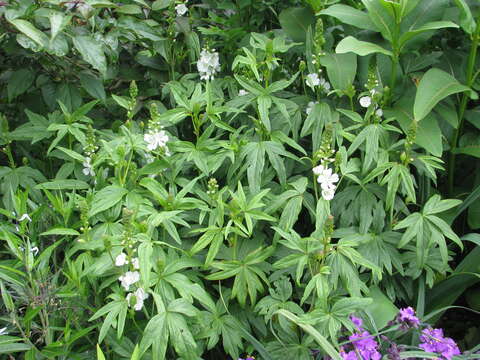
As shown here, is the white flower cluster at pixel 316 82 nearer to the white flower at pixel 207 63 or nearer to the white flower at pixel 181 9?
the white flower at pixel 207 63

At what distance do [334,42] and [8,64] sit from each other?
1.81 meters

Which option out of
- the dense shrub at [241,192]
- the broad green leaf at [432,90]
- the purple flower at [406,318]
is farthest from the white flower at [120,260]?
the broad green leaf at [432,90]

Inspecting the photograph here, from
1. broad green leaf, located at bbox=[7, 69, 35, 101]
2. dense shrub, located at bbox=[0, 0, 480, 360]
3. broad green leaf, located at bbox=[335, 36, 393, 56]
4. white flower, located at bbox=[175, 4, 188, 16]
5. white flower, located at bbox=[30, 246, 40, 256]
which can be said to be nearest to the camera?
dense shrub, located at bbox=[0, 0, 480, 360]

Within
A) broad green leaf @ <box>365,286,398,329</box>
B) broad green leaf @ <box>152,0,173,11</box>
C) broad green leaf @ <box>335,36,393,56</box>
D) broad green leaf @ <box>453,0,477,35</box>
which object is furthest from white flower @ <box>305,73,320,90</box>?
broad green leaf @ <box>365,286,398,329</box>

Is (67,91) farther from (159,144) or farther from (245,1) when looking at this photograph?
(245,1)

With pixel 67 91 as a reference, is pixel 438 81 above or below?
above

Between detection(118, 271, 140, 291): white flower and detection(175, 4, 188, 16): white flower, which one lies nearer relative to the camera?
detection(118, 271, 140, 291): white flower

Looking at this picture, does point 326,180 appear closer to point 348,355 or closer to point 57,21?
point 348,355

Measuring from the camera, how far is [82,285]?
6.61ft

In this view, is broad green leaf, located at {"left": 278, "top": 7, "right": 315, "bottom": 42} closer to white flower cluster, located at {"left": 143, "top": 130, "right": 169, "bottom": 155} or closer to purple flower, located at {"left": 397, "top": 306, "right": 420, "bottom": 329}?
white flower cluster, located at {"left": 143, "top": 130, "right": 169, "bottom": 155}

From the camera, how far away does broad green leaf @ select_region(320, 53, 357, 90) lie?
99.9 inches

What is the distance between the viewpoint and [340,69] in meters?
2.56

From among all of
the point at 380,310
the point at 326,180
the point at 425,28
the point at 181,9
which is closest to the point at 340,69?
the point at 425,28

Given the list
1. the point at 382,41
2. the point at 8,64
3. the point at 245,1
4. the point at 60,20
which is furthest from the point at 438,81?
the point at 8,64
